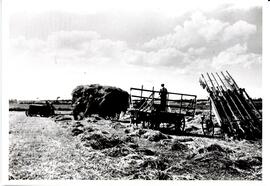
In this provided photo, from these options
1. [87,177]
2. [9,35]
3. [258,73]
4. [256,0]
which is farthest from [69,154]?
[256,0]

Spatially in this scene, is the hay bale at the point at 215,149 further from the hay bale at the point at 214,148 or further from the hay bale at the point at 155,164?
the hay bale at the point at 155,164

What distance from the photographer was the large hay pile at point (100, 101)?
19016 millimetres

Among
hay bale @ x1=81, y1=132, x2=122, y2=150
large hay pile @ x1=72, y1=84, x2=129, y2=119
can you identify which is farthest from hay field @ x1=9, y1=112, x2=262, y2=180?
large hay pile @ x1=72, y1=84, x2=129, y2=119

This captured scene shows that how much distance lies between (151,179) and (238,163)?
215cm

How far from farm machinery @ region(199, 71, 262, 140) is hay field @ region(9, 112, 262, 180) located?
0.59 metres

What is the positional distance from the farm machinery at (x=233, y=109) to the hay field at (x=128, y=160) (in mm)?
588

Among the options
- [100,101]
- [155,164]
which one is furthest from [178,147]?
[100,101]

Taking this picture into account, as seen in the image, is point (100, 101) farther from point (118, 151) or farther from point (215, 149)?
point (215, 149)

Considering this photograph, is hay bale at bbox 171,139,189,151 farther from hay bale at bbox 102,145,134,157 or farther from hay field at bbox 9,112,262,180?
hay bale at bbox 102,145,134,157

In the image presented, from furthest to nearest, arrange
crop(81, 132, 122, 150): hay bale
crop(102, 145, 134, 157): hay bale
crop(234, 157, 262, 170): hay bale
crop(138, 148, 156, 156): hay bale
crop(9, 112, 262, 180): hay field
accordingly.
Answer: crop(81, 132, 122, 150): hay bale → crop(138, 148, 156, 156): hay bale → crop(102, 145, 134, 157): hay bale → crop(234, 157, 262, 170): hay bale → crop(9, 112, 262, 180): hay field

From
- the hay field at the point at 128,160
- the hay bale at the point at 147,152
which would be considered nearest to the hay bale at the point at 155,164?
the hay field at the point at 128,160

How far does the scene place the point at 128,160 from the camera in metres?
7.03

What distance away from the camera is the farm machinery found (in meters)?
9.28

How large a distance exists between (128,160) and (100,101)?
40.4 ft
